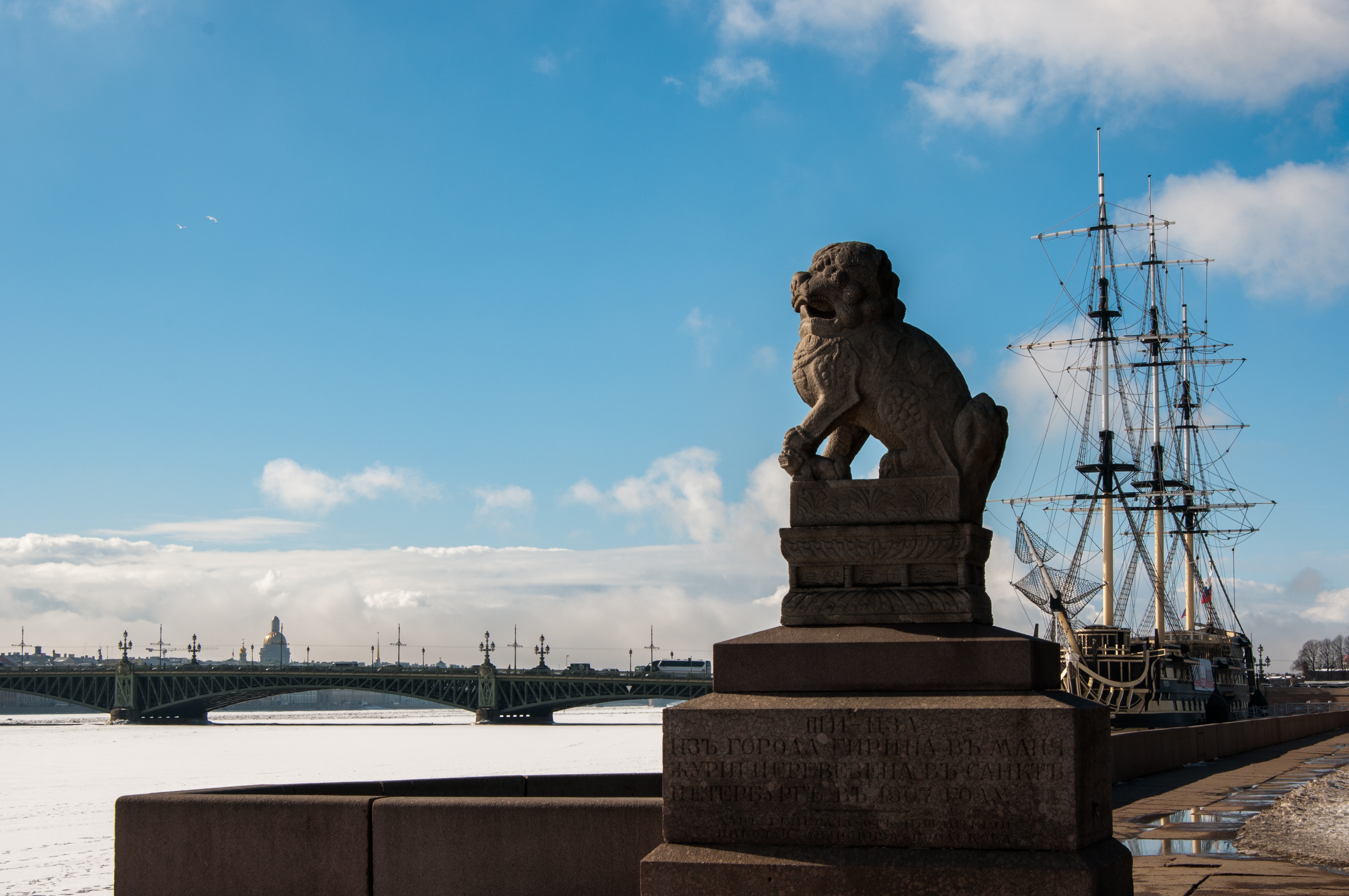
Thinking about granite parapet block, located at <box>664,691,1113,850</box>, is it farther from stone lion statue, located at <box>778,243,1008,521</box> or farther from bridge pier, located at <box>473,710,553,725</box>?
bridge pier, located at <box>473,710,553,725</box>

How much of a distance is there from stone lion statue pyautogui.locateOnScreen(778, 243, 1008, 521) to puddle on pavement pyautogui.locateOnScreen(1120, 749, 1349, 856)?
13.6ft

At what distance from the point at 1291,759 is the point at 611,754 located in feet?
120

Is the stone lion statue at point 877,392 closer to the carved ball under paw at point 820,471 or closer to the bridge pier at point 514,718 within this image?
the carved ball under paw at point 820,471

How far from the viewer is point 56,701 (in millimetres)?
198125

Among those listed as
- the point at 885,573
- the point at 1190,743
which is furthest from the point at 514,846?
the point at 1190,743

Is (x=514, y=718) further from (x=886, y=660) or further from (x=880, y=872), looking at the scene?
(x=880, y=872)

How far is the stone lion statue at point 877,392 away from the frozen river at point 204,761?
10.8m

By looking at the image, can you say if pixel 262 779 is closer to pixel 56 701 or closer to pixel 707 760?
pixel 707 760

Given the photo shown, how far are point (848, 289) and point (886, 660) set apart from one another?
219 cm

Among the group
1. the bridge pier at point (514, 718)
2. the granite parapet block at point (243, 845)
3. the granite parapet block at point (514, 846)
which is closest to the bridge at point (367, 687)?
the bridge pier at point (514, 718)

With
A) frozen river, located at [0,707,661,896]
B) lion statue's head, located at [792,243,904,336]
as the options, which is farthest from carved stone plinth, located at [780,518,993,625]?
frozen river, located at [0,707,661,896]

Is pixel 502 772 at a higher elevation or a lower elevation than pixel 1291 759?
lower

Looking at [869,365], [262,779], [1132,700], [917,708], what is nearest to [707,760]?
[917,708]

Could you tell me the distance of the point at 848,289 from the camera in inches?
289
